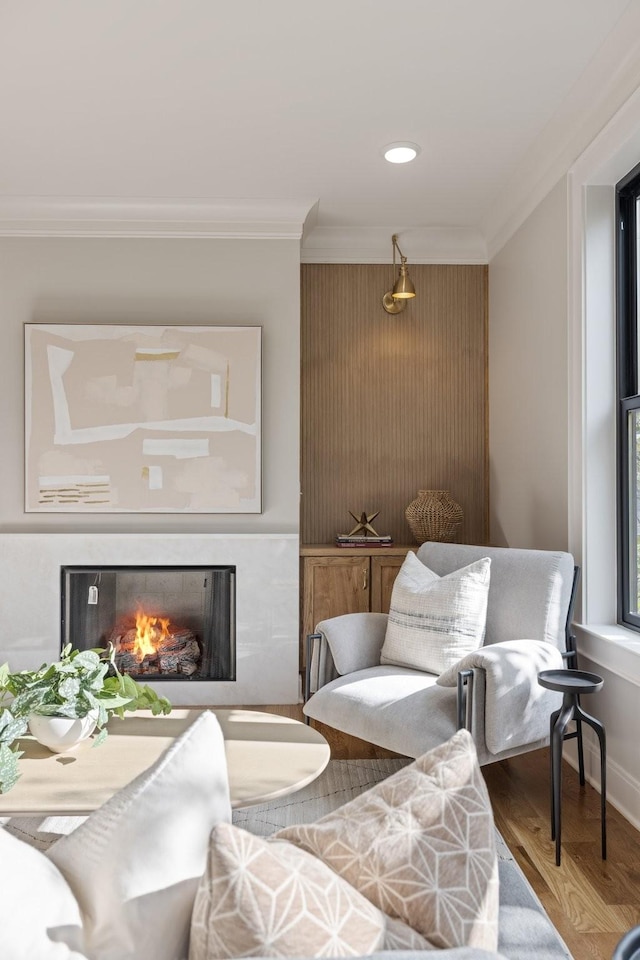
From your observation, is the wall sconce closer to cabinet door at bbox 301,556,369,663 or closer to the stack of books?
the stack of books

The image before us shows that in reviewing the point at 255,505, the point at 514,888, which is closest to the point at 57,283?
the point at 255,505

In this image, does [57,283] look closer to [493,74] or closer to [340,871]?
[493,74]

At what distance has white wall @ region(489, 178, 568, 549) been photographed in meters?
3.43

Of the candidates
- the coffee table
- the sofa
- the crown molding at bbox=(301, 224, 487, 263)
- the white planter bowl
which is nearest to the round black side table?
the coffee table

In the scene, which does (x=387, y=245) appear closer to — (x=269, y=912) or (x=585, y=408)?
(x=585, y=408)

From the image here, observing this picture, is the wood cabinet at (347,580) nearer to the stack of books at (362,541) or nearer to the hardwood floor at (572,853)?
the stack of books at (362,541)

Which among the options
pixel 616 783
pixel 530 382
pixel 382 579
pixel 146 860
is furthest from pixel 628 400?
pixel 146 860

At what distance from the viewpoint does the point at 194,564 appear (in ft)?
13.5

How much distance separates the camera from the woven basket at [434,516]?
4.27m

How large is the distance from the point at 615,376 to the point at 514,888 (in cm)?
238

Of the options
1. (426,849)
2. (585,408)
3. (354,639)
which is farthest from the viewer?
(354,639)

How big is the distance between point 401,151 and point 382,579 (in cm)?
213

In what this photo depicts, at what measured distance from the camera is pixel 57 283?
4172mm

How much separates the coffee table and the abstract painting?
1774 millimetres
